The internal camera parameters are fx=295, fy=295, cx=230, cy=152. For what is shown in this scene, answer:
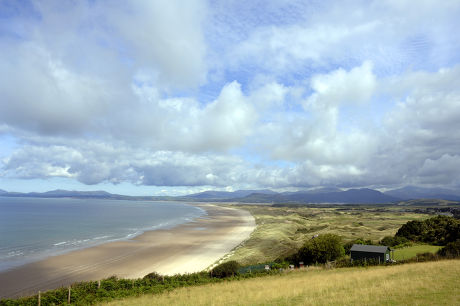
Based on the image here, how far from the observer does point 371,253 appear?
40.5m

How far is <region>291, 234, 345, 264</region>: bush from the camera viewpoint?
1732 inches

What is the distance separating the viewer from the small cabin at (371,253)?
40.0 m

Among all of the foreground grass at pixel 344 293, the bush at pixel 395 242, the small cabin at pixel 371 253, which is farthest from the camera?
the bush at pixel 395 242

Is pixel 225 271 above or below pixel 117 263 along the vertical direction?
above

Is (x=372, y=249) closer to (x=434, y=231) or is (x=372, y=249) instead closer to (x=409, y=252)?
(x=409, y=252)

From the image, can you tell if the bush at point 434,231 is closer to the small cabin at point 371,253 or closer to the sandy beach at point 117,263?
the small cabin at point 371,253

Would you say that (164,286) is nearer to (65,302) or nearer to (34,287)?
(65,302)

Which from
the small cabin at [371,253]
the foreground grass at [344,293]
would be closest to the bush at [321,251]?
the small cabin at [371,253]

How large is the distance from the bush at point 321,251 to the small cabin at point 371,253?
9.45 feet

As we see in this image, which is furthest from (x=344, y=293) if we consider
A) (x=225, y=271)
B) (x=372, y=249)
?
(x=372, y=249)

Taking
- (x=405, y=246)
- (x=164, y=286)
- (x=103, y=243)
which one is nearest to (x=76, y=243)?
(x=103, y=243)

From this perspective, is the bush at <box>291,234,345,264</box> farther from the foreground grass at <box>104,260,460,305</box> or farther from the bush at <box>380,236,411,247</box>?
the foreground grass at <box>104,260,460,305</box>

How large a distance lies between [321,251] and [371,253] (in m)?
6.85

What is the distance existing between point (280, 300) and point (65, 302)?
60.1 feet
